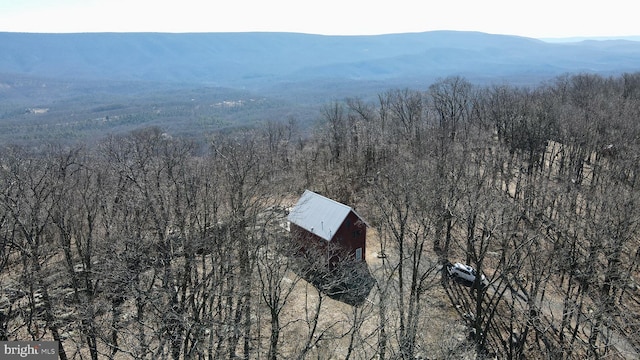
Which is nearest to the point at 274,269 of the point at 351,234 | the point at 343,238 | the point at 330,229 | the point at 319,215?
the point at 330,229

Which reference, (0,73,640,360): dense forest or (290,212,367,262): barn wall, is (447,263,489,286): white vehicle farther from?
(290,212,367,262): barn wall

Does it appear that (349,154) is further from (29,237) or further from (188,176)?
(29,237)

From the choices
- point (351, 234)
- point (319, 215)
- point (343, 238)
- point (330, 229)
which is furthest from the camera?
point (319, 215)

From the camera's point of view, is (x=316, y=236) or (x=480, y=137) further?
(x=480, y=137)

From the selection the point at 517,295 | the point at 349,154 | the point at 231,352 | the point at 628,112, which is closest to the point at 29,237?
the point at 231,352

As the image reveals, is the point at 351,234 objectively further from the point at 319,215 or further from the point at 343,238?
the point at 319,215

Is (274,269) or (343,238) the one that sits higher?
(274,269)

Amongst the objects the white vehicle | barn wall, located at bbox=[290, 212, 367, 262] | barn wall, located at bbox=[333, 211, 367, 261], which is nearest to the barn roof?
barn wall, located at bbox=[290, 212, 367, 262]
